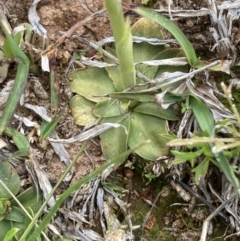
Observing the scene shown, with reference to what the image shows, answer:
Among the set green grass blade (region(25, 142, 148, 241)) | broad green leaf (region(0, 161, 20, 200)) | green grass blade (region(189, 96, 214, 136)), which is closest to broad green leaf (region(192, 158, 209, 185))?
green grass blade (region(189, 96, 214, 136))

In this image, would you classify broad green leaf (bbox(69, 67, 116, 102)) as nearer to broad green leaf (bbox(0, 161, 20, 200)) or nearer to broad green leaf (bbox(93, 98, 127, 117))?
broad green leaf (bbox(93, 98, 127, 117))

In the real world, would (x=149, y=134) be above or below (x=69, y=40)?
below

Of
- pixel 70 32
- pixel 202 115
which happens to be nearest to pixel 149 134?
pixel 202 115

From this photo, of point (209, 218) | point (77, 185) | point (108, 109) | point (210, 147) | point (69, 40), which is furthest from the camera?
point (69, 40)

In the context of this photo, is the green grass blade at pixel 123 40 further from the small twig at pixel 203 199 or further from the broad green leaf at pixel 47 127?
the small twig at pixel 203 199

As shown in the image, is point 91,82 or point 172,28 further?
point 91,82

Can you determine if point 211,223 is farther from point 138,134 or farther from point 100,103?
point 100,103

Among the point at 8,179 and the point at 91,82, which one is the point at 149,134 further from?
the point at 8,179
